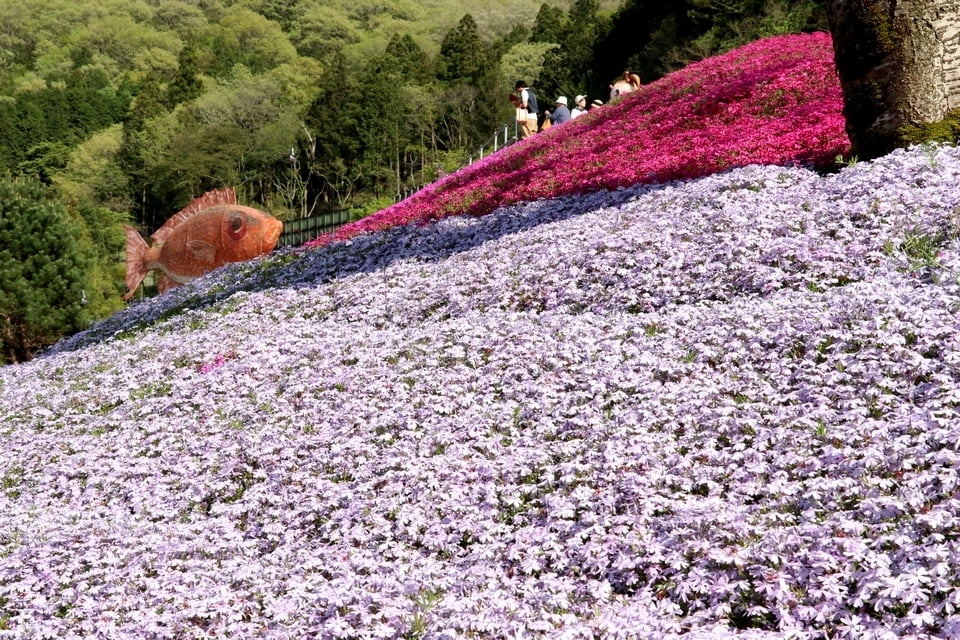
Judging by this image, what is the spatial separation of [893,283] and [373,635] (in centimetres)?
520

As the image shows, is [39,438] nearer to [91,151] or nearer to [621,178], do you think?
[621,178]

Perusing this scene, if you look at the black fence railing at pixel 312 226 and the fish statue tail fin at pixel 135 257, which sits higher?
the black fence railing at pixel 312 226

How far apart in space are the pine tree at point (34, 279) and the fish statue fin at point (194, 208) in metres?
7.71

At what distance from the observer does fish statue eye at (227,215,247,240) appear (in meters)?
21.0

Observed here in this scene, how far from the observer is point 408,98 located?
76688mm

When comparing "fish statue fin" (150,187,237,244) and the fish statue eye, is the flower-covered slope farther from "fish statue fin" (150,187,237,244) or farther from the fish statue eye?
"fish statue fin" (150,187,237,244)

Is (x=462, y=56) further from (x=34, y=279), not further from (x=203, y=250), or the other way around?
(x=203, y=250)

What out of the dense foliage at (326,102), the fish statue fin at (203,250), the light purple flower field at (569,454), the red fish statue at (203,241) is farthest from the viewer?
the dense foliage at (326,102)

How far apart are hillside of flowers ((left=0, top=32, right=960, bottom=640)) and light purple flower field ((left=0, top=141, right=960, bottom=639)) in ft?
0.09

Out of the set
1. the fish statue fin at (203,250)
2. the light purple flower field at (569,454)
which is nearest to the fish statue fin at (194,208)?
the fish statue fin at (203,250)

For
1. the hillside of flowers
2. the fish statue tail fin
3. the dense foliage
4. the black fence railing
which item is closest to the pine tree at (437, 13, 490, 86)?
the dense foliage

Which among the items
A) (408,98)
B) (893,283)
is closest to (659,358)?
(893,283)

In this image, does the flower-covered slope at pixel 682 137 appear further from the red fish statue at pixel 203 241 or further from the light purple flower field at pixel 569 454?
the light purple flower field at pixel 569 454

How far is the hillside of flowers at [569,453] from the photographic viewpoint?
4656 millimetres
